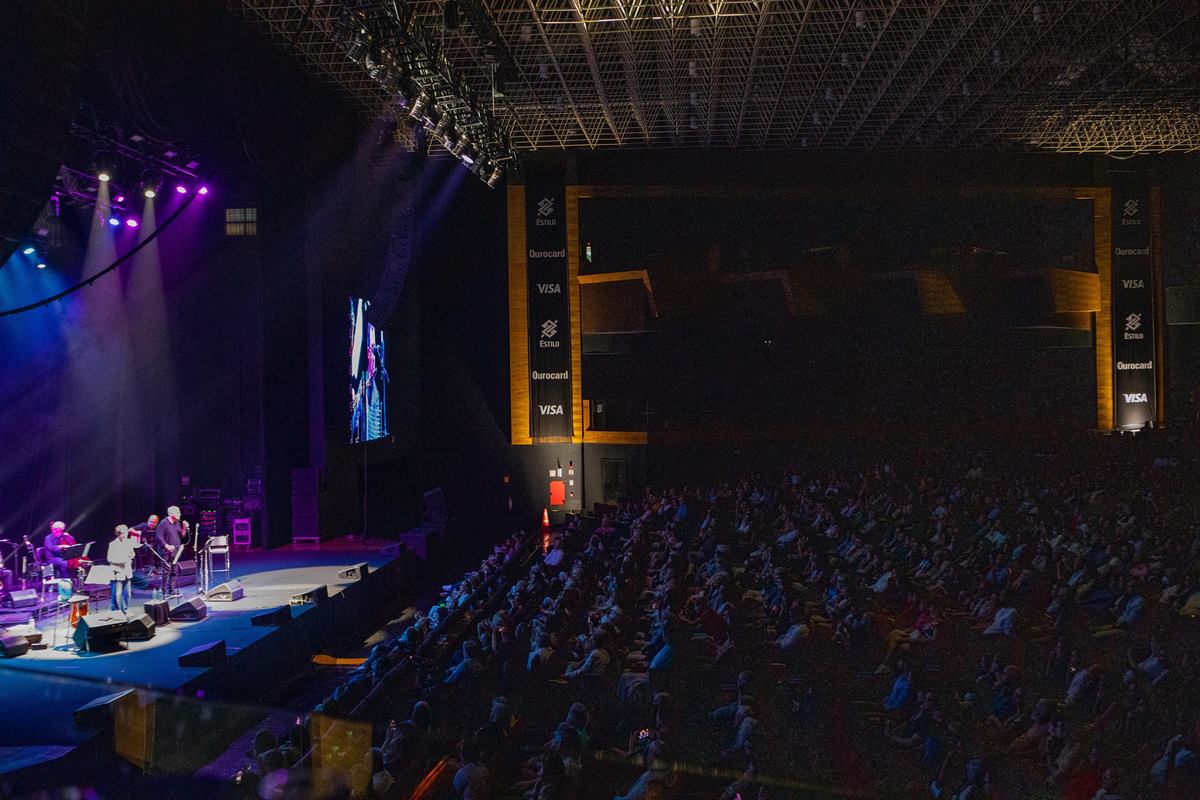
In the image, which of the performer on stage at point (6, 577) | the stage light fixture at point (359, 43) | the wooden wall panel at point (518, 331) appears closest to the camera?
the stage light fixture at point (359, 43)

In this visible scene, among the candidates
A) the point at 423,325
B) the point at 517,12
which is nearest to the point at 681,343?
the point at 423,325

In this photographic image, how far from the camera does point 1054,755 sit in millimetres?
4945

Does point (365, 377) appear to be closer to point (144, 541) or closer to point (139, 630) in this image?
point (144, 541)

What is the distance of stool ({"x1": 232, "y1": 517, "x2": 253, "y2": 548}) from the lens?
14219mm

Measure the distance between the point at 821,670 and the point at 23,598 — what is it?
832 cm

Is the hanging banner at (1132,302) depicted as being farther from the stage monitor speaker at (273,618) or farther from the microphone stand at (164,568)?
the microphone stand at (164,568)

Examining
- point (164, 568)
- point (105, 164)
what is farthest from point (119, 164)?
point (164, 568)

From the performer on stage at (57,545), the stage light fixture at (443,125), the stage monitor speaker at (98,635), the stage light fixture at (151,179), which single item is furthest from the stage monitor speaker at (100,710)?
the stage light fixture at (443,125)

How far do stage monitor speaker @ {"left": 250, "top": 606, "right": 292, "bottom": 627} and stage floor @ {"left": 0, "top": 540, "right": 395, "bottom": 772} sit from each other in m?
0.09

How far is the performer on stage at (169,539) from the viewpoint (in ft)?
34.1

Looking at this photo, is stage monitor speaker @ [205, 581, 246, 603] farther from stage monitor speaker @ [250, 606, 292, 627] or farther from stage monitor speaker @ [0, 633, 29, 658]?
stage monitor speaker @ [0, 633, 29, 658]

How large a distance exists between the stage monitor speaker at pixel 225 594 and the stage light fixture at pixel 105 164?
4.97 meters

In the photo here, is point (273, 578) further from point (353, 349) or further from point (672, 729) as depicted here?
point (672, 729)

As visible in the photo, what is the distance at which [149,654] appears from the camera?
852cm
